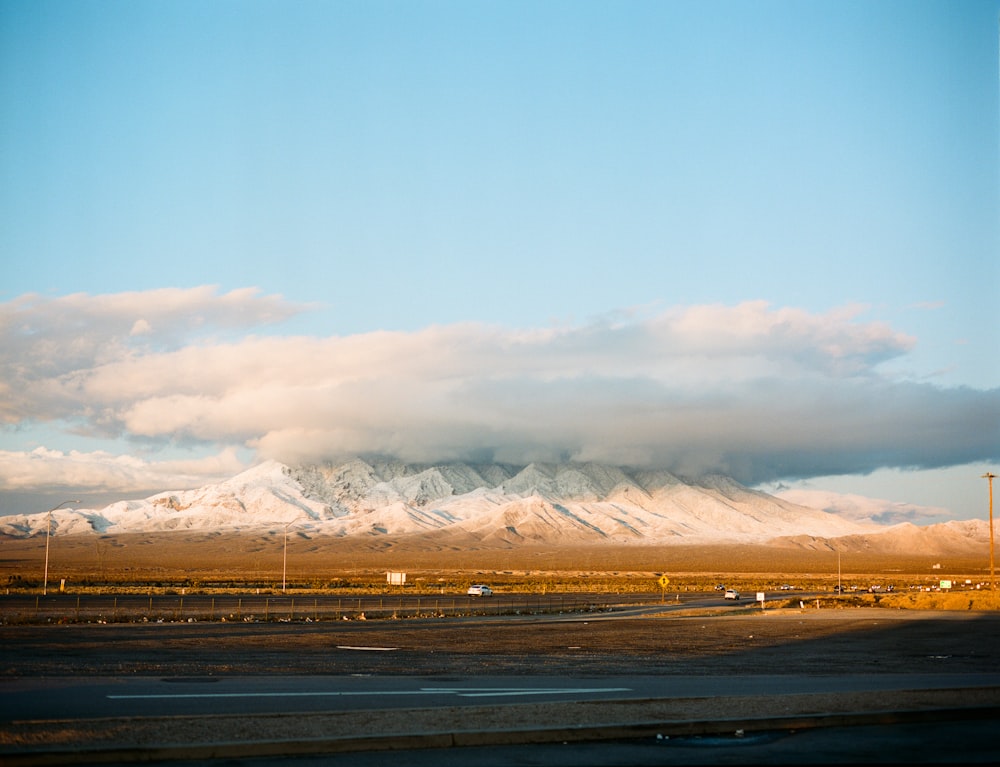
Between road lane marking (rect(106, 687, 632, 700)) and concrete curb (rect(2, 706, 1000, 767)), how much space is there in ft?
13.9

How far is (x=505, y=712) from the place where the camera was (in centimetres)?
1427

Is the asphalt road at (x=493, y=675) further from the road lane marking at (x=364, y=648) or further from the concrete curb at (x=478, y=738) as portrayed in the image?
the concrete curb at (x=478, y=738)

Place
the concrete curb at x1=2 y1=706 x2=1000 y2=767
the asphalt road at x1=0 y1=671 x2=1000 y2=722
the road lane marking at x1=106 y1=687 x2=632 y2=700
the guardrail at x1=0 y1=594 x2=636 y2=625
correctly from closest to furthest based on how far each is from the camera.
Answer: the concrete curb at x1=2 y1=706 x2=1000 y2=767 → the asphalt road at x1=0 y1=671 x2=1000 y2=722 → the road lane marking at x1=106 y1=687 x2=632 y2=700 → the guardrail at x1=0 y1=594 x2=636 y2=625

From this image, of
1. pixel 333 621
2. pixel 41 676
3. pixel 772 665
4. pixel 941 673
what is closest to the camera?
pixel 41 676

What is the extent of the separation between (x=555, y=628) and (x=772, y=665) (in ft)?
63.7

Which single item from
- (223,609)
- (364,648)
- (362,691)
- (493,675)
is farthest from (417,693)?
(223,609)

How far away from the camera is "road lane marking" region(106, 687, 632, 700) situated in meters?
16.5

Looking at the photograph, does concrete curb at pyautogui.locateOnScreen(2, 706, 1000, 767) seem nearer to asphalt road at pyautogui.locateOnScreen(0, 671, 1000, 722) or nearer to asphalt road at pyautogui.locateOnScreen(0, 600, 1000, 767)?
asphalt road at pyautogui.locateOnScreen(0, 600, 1000, 767)

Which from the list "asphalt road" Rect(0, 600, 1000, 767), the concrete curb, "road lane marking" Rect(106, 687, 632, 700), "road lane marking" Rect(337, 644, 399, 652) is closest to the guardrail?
"asphalt road" Rect(0, 600, 1000, 767)

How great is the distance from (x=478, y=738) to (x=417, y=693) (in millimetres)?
4969

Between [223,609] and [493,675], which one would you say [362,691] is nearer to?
[493,675]

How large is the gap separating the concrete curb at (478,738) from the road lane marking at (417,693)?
4239mm

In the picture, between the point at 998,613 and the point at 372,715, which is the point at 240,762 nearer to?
the point at 372,715

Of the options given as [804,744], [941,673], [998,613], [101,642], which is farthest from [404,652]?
[998,613]
